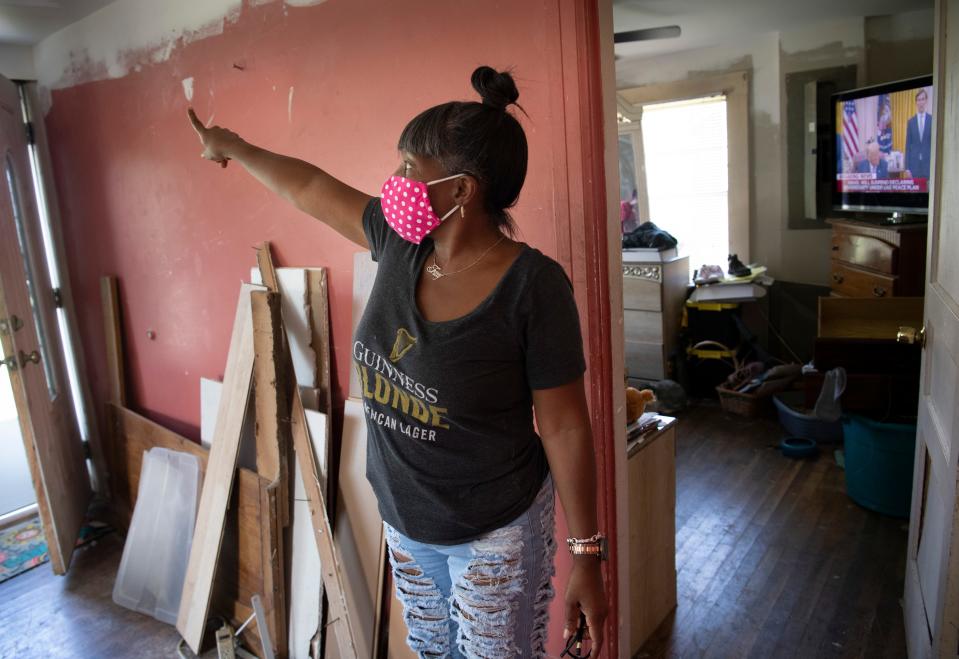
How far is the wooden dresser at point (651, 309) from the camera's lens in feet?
15.2

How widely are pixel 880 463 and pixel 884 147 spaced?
1.85 m

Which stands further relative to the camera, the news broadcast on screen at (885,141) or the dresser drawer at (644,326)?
the dresser drawer at (644,326)

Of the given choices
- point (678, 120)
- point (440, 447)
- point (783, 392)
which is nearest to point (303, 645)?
point (440, 447)

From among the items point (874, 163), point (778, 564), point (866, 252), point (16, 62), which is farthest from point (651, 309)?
point (16, 62)

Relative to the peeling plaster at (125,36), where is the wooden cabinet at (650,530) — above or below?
below

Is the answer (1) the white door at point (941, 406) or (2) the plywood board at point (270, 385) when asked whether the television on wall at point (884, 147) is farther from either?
(2) the plywood board at point (270, 385)

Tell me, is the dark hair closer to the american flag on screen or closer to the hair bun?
the hair bun

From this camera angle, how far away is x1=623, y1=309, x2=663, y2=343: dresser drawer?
468 cm

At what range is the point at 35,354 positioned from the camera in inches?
114

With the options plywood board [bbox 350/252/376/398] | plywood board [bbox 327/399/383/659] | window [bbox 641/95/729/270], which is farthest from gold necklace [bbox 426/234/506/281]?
window [bbox 641/95/729/270]

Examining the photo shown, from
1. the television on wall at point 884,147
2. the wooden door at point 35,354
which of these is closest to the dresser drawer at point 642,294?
the television on wall at point 884,147

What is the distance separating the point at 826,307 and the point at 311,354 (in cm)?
231

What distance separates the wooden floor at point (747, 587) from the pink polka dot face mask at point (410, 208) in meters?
1.68

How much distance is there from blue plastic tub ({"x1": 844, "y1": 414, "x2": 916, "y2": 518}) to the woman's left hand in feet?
6.76
